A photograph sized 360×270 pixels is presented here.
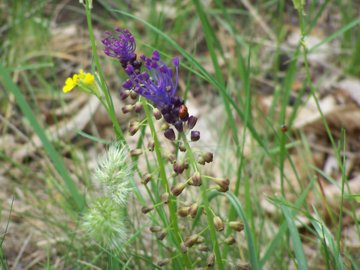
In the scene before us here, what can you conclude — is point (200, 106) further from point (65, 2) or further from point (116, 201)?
point (116, 201)

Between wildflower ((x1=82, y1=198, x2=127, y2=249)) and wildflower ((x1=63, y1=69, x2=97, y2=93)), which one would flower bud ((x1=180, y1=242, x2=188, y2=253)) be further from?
wildflower ((x1=63, y1=69, x2=97, y2=93))

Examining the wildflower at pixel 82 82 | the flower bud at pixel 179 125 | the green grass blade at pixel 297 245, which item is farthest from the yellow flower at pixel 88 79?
the green grass blade at pixel 297 245

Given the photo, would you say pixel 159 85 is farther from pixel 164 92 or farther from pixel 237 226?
pixel 237 226

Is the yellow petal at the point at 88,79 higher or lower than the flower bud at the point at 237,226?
higher

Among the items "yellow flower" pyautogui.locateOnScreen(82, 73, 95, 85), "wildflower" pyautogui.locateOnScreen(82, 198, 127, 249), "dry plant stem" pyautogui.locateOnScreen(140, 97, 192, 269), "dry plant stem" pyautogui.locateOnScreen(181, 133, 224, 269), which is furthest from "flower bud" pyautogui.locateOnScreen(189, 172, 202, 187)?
"yellow flower" pyautogui.locateOnScreen(82, 73, 95, 85)

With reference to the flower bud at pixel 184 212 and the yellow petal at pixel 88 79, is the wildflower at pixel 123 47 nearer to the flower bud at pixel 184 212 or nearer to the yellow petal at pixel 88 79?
the yellow petal at pixel 88 79

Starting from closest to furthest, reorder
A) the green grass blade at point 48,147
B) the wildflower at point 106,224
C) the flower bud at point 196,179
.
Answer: the flower bud at point 196,179 → the wildflower at point 106,224 → the green grass blade at point 48,147
